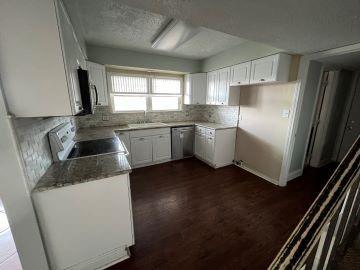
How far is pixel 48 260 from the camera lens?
4.15 ft

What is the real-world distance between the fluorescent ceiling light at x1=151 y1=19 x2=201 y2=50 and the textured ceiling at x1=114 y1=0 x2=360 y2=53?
46 cm

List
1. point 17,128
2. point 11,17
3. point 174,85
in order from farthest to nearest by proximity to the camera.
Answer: point 174,85
point 17,128
point 11,17

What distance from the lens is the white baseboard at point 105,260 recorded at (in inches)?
54.9

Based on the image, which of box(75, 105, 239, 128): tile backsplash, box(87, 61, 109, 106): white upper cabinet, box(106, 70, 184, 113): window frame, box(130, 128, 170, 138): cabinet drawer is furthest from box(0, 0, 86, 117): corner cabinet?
box(106, 70, 184, 113): window frame

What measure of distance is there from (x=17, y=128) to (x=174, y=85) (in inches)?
144

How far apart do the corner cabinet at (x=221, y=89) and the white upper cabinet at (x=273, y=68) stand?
2.37 ft

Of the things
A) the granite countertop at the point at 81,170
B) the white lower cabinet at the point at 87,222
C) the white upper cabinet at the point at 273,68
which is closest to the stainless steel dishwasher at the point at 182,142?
the white upper cabinet at the point at 273,68

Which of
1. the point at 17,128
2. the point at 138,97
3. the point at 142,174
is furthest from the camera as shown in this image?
the point at 138,97

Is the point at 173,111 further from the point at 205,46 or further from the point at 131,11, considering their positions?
the point at 131,11

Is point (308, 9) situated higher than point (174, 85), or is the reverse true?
point (308, 9)

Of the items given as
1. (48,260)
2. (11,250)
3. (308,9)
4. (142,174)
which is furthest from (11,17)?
(142,174)

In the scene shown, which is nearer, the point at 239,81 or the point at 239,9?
the point at 239,9

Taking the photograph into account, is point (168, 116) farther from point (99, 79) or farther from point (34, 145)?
point (34, 145)

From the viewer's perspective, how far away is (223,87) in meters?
3.48
